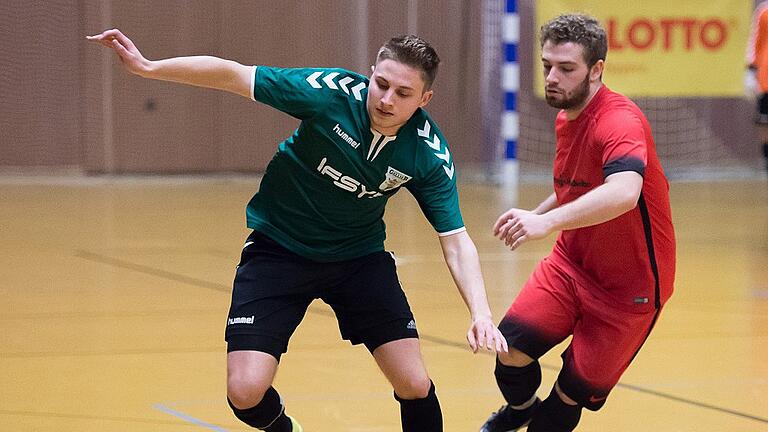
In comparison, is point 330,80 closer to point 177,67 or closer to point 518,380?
point 177,67

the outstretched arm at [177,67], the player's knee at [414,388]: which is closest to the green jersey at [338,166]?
the outstretched arm at [177,67]

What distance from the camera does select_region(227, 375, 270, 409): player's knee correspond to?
13.8 ft

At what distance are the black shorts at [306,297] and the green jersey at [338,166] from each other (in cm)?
5

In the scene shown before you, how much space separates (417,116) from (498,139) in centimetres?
1179

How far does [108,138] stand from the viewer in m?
16.3

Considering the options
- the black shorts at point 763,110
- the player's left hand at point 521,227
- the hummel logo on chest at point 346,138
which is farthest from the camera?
the black shorts at point 763,110

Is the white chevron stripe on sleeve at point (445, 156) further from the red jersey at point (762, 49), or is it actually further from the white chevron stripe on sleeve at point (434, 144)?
the red jersey at point (762, 49)

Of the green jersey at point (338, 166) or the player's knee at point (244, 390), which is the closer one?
the player's knee at point (244, 390)

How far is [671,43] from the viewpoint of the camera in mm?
15180

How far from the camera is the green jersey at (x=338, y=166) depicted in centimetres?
434

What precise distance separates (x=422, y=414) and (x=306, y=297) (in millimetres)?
562

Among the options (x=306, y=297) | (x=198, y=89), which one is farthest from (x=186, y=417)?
(x=198, y=89)

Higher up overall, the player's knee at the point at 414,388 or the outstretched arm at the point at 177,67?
the outstretched arm at the point at 177,67

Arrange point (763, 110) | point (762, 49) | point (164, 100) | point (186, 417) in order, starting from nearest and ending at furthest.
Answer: point (186, 417) < point (763, 110) < point (762, 49) < point (164, 100)
